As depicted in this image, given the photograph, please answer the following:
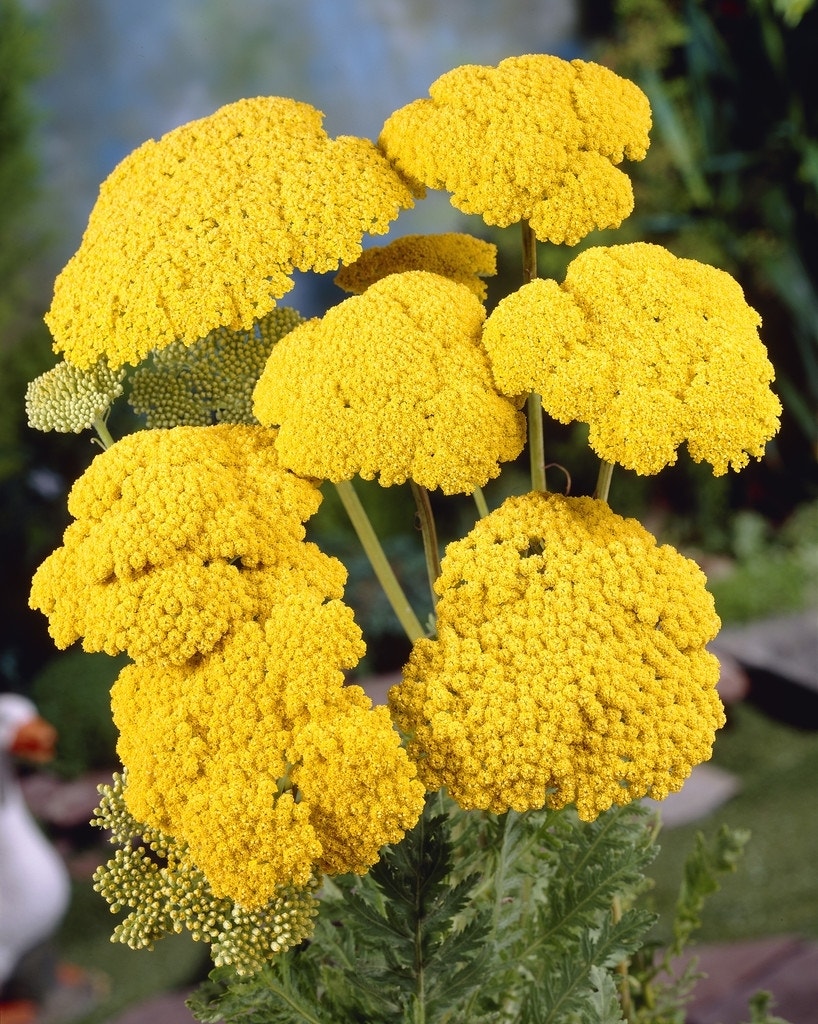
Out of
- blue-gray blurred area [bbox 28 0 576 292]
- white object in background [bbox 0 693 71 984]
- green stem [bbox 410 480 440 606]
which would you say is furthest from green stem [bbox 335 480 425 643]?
blue-gray blurred area [bbox 28 0 576 292]

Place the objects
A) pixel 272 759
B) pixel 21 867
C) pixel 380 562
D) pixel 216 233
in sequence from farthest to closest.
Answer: pixel 21 867 → pixel 380 562 → pixel 216 233 → pixel 272 759

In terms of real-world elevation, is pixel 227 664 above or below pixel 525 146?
below

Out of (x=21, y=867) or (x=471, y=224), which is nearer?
(x=21, y=867)

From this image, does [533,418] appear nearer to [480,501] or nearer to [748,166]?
[480,501]

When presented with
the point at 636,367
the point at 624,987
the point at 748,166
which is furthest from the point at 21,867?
the point at 748,166

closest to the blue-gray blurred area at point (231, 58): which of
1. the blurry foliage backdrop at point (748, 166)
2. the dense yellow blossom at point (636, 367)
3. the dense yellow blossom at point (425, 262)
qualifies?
the blurry foliage backdrop at point (748, 166)

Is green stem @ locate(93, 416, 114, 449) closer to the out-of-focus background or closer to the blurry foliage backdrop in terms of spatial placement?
the out-of-focus background
